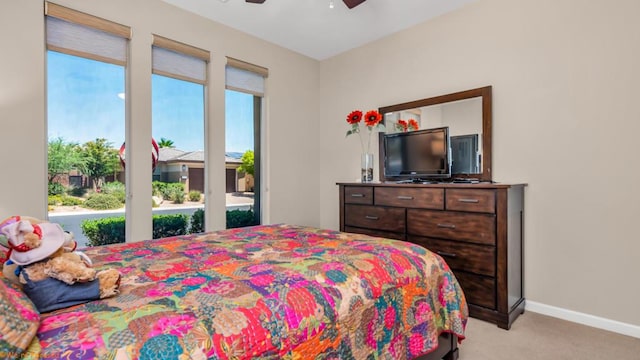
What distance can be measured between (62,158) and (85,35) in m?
1.05

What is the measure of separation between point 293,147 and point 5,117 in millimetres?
2766

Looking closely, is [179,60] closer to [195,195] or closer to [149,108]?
[149,108]

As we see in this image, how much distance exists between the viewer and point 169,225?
336 cm

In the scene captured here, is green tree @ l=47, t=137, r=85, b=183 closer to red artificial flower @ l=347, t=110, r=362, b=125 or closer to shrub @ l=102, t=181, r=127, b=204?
shrub @ l=102, t=181, r=127, b=204

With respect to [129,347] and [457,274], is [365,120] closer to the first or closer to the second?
[457,274]

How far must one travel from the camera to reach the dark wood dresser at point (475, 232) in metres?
2.48

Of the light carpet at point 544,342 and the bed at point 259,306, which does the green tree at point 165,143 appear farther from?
the light carpet at point 544,342

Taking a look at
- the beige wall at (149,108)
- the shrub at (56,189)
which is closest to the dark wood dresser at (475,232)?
the beige wall at (149,108)

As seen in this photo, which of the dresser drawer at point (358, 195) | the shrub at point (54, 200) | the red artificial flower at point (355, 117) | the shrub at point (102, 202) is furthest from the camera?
the red artificial flower at point (355, 117)

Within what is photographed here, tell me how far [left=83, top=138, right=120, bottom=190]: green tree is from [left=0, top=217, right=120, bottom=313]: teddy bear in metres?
2.00

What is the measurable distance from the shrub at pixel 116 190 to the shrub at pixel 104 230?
188 millimetres

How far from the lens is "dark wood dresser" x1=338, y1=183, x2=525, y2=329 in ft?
8.15

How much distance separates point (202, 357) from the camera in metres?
0.88

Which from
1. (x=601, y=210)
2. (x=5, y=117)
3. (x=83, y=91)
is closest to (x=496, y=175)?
(x=601, y=210)
